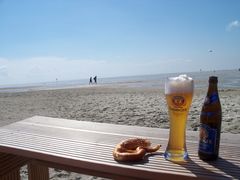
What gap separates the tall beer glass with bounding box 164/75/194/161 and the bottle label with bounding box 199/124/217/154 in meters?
0.10

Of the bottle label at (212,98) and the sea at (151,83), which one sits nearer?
the bottle label at (212,98)

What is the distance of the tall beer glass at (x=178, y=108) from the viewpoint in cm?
116

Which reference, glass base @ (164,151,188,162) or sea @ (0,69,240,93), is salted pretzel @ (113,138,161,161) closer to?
glass base @ (164,151,188,162)

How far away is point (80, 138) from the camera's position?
5.62 feet

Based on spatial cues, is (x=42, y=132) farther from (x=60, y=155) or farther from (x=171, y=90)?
Answer: (x=171, y=90)

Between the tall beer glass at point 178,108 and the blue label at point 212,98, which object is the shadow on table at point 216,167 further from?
the blue label at point 212,98

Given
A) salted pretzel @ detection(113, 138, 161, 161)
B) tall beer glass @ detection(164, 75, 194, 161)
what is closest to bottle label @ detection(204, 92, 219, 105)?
tall beer glass @ detection(164, 75, 194, 161)

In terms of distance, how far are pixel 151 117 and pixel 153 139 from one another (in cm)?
531

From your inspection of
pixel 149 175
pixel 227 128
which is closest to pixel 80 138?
pixel 149 175

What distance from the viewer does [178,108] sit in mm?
1177

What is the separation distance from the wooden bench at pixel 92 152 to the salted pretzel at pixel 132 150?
3 cm

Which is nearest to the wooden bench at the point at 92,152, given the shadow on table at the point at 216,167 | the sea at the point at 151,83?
the shadow on table at the point at 216,167

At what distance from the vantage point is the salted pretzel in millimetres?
1247

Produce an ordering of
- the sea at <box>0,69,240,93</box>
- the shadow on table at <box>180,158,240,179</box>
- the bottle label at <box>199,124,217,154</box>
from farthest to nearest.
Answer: the sea at <box>0,69,240,93</box>, the bottle label at <box>199,124,217,154</box>, the shadow on table at <box>180,158,240,179</box>
